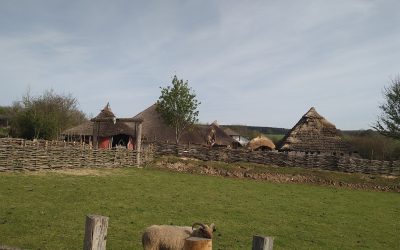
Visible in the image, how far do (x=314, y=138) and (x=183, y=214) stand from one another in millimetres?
27723

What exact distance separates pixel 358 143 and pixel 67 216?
4072 cm

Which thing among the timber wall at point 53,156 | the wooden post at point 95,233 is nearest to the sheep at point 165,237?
the wooden post at point 95,233

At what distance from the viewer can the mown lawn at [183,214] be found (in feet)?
29.5

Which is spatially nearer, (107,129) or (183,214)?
(183,214)

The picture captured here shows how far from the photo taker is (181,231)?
6.27 metres

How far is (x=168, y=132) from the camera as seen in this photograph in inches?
1770

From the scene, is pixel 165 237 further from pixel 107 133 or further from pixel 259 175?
pixel 107 133

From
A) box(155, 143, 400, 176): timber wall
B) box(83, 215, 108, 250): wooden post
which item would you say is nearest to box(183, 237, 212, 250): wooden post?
box(83, 215, 108, 250): wooden post

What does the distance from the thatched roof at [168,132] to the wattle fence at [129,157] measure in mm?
5429

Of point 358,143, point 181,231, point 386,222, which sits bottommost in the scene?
point 386,222

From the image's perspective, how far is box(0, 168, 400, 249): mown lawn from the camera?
898 cm

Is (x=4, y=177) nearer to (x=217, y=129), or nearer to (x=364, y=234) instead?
(x=364, y=234)

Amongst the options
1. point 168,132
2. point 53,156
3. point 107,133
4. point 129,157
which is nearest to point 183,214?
point 53,156

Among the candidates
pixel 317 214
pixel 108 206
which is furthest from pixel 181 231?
pixel 317 214
